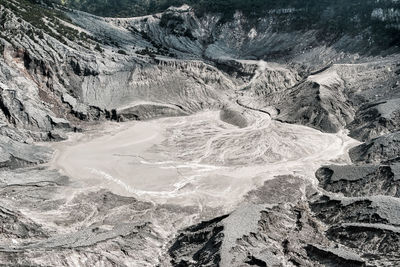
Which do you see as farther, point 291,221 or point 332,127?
point 332,127

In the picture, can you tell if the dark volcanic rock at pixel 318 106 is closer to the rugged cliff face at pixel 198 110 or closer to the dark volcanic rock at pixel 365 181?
the rugged cliff face at pixel 198 110

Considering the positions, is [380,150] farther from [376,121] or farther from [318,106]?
[318,106]

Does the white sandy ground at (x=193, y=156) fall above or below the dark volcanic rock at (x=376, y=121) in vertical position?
below

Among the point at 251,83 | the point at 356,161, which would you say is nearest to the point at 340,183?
the point at 356,161

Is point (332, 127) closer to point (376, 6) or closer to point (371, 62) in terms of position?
point (371, 62)

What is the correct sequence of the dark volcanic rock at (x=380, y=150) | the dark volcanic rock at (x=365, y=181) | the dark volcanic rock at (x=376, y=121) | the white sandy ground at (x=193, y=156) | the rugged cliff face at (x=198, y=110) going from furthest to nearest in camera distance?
1. the dark volcanic rock at (x=376, y=121)
2. the dark volcanic rock at (x=380, y=150)
3. the white sandy ground at (x=193, y=156)
4. the dark volcanic rock at (x=365, y=181)
5. the rugged cliff face at (x=198, y=110)

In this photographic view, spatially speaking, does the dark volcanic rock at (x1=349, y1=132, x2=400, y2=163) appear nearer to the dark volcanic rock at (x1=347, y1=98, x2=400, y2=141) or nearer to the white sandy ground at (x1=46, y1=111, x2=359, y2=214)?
the white sandy ground at (x1=46, y1=111, x2=359, y2=214)

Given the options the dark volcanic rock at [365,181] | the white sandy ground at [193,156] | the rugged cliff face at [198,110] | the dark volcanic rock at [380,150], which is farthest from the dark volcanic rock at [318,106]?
the dark volcanic rock at [365,181]
